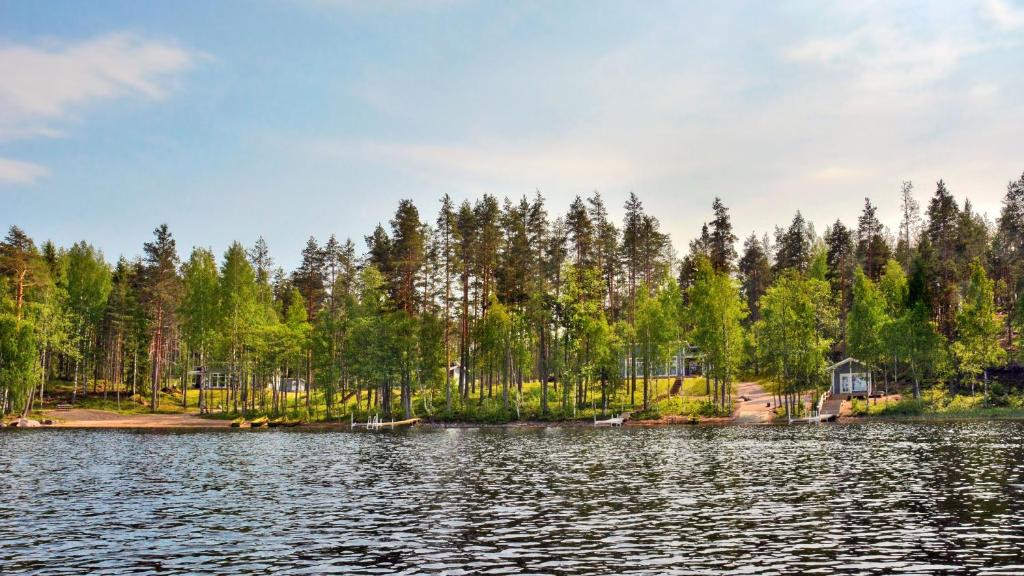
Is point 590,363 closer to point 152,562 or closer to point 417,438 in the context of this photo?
point 417,438

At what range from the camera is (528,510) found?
28781 millimetres

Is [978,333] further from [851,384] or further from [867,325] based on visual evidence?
[851,384]

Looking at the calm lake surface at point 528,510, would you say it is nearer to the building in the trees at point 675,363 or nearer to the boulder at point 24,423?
the building in the trees at point 675,363

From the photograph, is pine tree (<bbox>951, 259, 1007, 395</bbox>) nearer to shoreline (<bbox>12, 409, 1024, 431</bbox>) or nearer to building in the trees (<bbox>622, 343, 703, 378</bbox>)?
shoreline (<bbox>12, 409, 1024, 431</bbox>)

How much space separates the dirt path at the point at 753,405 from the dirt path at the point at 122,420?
2448 inches

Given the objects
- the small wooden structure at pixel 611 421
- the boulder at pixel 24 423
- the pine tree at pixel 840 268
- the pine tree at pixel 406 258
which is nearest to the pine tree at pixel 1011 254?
the pine tree at pixel 840 268

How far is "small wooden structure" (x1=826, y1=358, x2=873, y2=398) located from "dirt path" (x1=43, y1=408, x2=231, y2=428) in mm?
79436

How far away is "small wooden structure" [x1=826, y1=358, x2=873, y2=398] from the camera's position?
103688 millimetres

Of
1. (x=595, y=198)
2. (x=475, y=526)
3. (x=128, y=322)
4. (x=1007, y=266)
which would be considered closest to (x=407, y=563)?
(x=475, y=526)

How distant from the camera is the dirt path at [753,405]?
8846 cm

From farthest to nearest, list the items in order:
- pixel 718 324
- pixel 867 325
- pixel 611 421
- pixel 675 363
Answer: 1. pixel 675 363
2. pixel 867 325
3. pixel 718 324
4. pixel 611 421

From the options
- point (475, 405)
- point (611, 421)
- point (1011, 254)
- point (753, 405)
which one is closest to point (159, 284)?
point (475, 405)

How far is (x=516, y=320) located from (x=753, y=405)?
3122 cm

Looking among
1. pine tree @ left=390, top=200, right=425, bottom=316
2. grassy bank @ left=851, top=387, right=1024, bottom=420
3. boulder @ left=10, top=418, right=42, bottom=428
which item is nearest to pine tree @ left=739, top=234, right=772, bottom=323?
grassy bank @ left=851, top=387, right=1024, bottom=420
